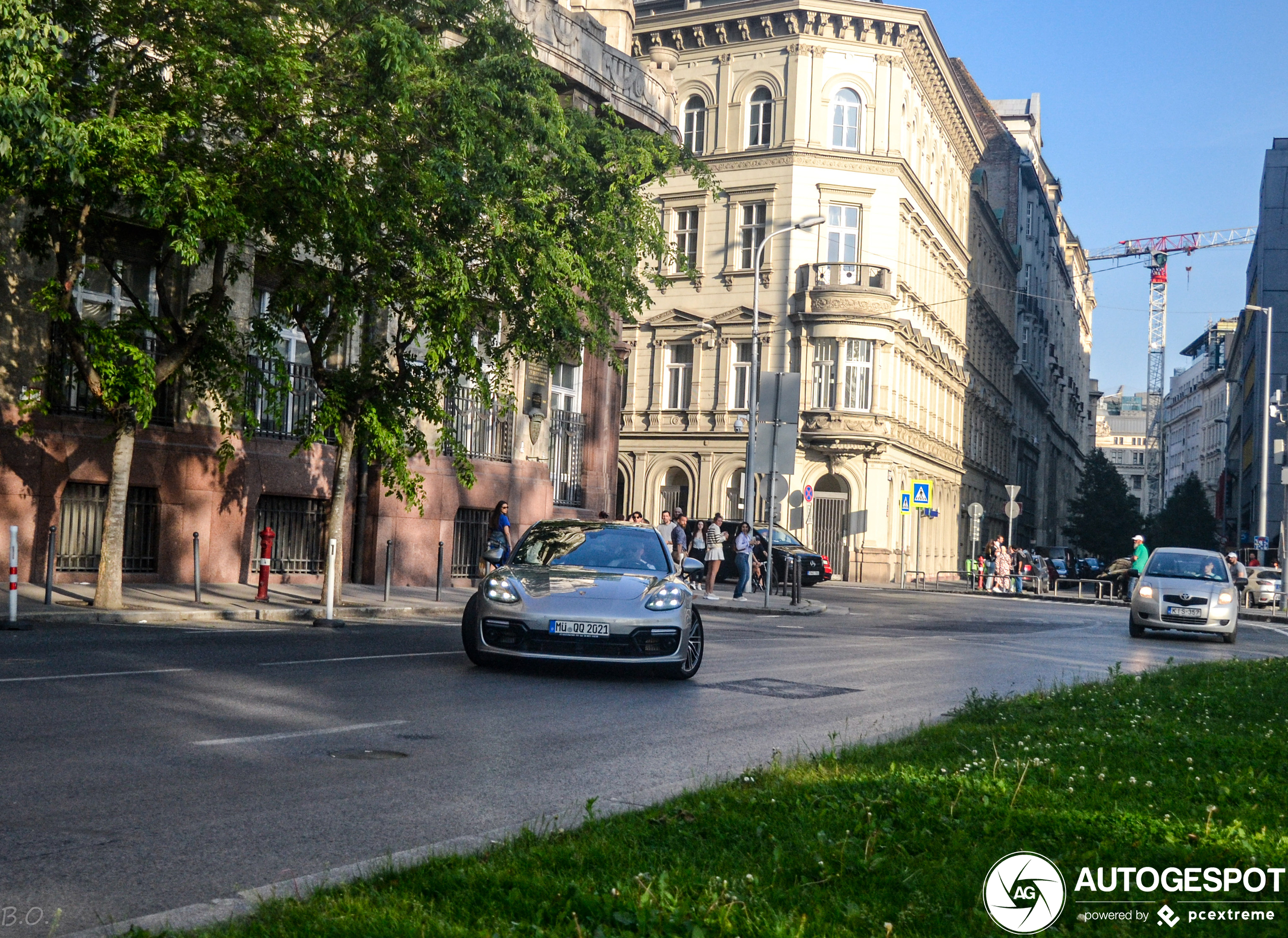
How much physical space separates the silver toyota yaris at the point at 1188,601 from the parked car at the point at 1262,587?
17068 mm

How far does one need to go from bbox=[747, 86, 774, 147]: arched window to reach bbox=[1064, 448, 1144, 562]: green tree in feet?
121

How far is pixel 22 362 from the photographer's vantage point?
19906 millimetres

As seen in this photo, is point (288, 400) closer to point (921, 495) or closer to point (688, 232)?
point (921, 495)

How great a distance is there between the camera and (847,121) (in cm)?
5156

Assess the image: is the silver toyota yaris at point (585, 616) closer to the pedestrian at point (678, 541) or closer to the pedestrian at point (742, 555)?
the pedestrian at point (678, 541)

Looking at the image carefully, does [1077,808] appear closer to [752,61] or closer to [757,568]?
[757,568]

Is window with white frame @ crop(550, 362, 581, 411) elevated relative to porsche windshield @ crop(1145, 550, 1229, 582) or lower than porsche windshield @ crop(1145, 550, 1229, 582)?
elevated

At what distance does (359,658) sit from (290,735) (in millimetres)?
5089

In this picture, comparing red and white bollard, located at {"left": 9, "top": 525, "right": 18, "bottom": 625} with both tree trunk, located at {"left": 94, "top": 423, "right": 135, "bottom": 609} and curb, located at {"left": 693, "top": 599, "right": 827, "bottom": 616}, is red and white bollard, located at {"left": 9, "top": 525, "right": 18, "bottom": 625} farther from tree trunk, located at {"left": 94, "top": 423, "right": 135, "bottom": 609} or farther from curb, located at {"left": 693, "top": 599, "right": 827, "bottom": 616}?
curb, located at {"left": 693, "top": 599, "right": 827, "bottom": 616}

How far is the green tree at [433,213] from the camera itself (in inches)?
667

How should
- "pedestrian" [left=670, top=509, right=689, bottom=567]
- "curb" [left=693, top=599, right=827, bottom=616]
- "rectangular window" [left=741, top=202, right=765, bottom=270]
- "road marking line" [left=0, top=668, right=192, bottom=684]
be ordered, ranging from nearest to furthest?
"road marking line" [left=0, top=668, right=192, bottom=684], "curb" [left=693, top=599, right=827, bottom=616], "pedestrian" [left=670, top=509, right=689, bottom=567], "rectangular window" [left=741, top=202, right=765, bottom=270]

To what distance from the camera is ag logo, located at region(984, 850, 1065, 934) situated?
4156 millimetres

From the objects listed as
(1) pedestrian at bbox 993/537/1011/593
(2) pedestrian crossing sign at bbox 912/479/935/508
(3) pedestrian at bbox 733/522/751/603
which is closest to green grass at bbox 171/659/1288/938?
(3) pedestrian at bbox 733/522/751/603

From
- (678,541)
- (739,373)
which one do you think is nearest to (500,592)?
(678,541)
